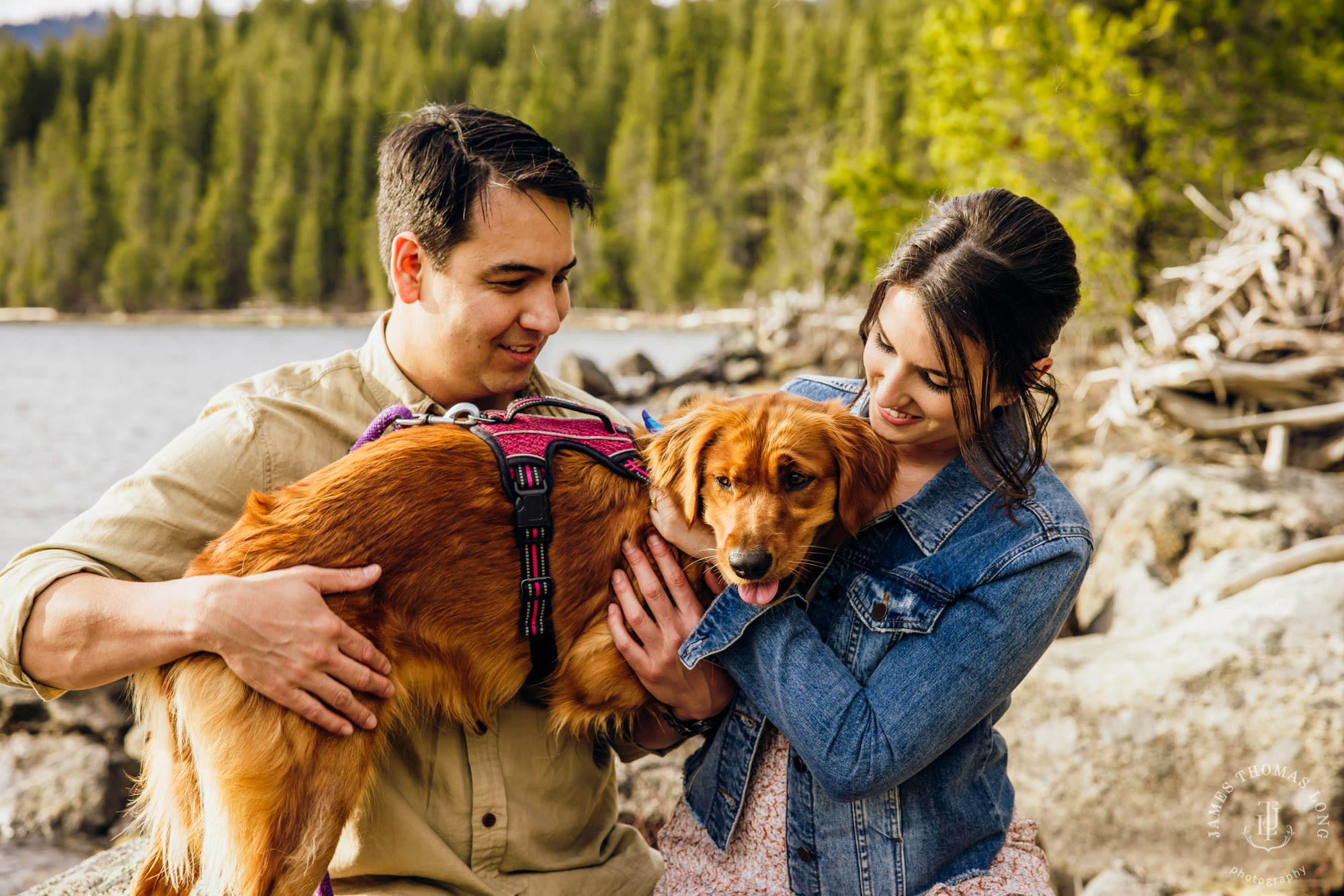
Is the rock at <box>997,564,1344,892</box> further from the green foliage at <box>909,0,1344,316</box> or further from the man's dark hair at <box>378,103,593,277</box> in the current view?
the green foliage at <box>909,0,1344,316</box>

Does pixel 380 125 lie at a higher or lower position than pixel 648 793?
higher

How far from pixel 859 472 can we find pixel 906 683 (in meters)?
0.68

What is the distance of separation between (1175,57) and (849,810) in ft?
56.6

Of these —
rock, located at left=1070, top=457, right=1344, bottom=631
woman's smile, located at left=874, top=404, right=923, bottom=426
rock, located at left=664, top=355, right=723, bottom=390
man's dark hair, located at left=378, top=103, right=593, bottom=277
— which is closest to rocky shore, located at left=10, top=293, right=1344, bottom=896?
rock, located at left=1070, top=457, right=1344, bottom=631

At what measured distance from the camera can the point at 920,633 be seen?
2.36 m

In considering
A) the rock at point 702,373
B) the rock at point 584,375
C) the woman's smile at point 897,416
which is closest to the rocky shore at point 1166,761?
the woman's smile at point 897,416

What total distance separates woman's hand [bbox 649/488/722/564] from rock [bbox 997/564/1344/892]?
2.87 meters

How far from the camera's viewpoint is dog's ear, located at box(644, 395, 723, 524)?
2787mm

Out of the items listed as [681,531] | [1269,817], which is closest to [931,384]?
[681,531]

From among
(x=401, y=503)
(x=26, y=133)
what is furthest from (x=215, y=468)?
(x=26, y=133)

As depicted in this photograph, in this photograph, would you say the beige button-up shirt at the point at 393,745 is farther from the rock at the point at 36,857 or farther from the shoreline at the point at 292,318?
the shoreline at the point at 292,318

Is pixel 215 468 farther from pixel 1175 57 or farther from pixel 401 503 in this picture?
pixel 1175 57

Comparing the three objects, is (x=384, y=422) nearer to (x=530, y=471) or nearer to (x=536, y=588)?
(x=530, y=471)

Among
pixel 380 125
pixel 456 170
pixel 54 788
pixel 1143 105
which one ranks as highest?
pixel 1143 105
